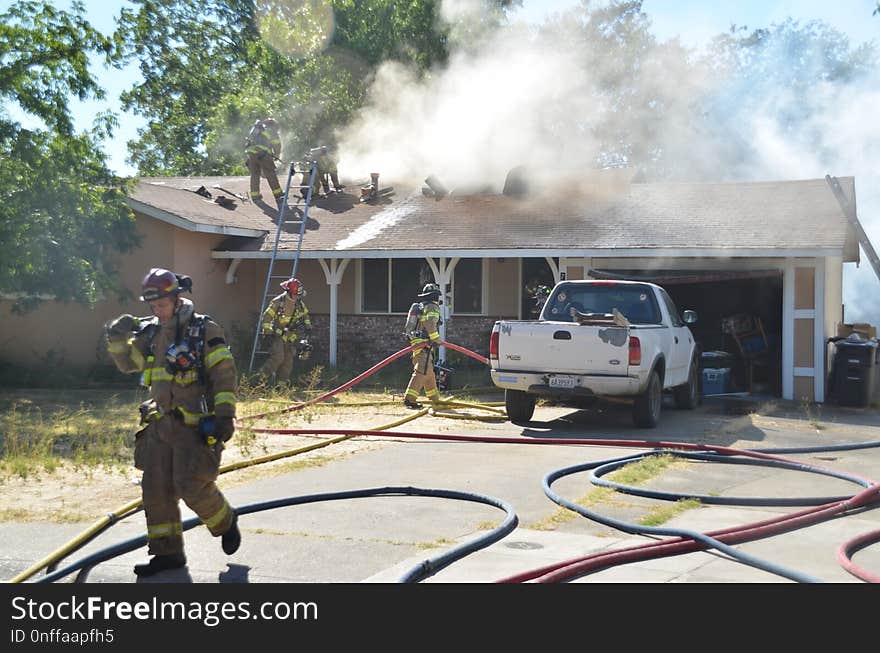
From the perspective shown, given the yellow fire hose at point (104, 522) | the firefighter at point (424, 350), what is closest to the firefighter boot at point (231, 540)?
the yellow fire hose at point (104, 522)

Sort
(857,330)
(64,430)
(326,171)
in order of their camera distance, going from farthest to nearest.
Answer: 1. (326,171)
2. (857,330)
3. (64,430)

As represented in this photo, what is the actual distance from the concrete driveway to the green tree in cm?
618

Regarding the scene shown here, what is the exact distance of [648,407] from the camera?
12.1 m

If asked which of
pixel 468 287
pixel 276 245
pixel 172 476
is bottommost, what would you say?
pixel 172 476

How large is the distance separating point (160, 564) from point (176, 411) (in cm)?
86

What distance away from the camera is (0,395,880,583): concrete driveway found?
5.82 metres

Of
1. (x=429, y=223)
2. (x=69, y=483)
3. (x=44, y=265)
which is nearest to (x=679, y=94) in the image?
(x=429, y=223)

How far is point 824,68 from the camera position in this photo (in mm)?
45812

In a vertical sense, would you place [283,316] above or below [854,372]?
above

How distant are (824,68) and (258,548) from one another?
45.3 meters

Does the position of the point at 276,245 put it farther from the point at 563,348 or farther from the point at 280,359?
the point at 563,348

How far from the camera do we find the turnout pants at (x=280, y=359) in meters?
16.1

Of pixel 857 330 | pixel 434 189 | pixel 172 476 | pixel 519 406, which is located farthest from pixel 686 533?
pixel 434 189
